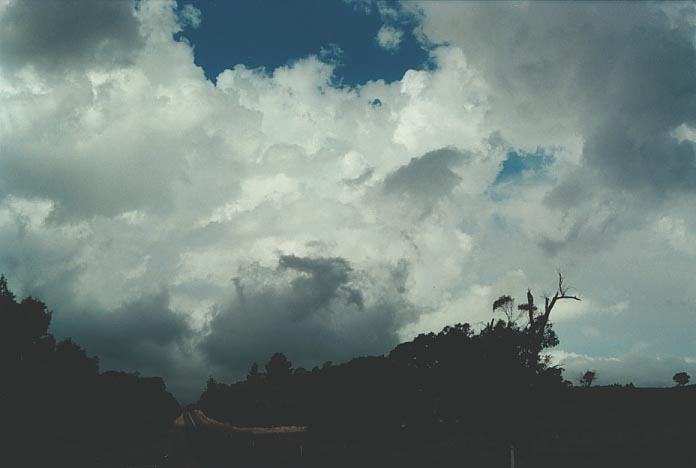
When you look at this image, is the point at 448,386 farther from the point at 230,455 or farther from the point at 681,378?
the point at 681,378

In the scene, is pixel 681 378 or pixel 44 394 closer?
pixel 44 394

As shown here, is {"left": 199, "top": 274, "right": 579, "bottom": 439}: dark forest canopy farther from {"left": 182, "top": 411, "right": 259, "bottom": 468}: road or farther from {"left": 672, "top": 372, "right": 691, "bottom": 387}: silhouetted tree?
{"left": 672, "top": 372, "right": 691, "bottom": 387}: silhouetted tree

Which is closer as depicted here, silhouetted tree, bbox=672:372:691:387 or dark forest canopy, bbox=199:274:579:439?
dark forest canopy, bbox=199:274:579:439

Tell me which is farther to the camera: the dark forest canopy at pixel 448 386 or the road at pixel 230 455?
the road at pixel 230 455

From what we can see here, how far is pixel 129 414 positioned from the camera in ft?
296

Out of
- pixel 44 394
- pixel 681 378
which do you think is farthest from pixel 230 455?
pixel 681 378

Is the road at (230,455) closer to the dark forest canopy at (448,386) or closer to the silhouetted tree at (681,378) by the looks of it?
the dark forest canopy at (448,386)

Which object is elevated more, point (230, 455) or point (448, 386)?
point (448, 386)

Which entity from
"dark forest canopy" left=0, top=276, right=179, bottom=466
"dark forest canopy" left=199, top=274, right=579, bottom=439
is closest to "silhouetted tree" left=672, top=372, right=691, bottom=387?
"dark forest canopy" left=199, top=274, right=579, bottom=439

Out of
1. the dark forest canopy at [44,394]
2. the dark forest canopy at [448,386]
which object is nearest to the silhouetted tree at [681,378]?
the dark forest canopy at [448,386]

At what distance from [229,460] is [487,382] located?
1409 inches

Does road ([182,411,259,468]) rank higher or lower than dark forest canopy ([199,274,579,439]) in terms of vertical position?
lower

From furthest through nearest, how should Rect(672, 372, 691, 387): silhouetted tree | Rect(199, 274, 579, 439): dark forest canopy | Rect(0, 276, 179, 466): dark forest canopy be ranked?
Rect(672, 372, 691, 387): silhouetted tree → Rect(199, 274, 579, 439): dark forest canopy → Rect(0, 276, 179, 466): dark forest canopy

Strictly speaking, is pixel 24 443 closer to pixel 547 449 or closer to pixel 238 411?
pixel 547 449
